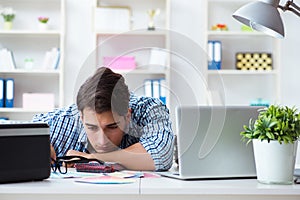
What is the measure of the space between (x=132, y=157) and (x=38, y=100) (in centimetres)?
262

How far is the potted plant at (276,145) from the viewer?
59.6 inches

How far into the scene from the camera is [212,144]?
1631mm

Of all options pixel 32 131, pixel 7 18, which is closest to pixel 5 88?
pixel 7 18

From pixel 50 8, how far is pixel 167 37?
0.96 m

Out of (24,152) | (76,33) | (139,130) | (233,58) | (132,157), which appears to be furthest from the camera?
(233,58)

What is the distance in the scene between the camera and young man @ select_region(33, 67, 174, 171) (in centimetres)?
197

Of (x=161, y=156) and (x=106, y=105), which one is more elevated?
(x=106, y=105)

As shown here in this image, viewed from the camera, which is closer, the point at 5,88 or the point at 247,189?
the point at 247,189

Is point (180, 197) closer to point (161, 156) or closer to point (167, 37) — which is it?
point (161, 156)

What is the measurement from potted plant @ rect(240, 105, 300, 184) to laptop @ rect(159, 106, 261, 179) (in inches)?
3.7

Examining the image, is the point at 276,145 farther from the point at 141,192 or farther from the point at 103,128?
the point at 103,128

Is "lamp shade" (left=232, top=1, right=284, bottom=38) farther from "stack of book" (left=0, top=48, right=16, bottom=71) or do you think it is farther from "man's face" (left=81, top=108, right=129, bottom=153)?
"stack of book" (left=0, top=48, right=16, bottom=71)

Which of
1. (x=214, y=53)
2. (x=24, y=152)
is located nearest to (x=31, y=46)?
(x=214, y=53)

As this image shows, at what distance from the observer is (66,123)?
7.57ft
